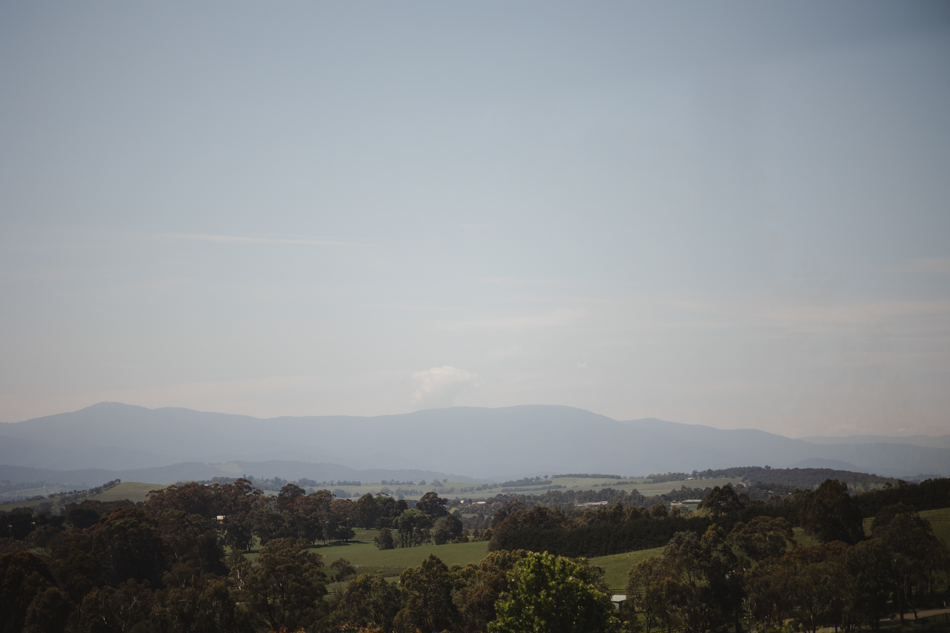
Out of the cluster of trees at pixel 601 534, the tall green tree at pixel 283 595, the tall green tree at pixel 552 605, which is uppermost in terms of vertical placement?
the tall green tree at pixel 552 605

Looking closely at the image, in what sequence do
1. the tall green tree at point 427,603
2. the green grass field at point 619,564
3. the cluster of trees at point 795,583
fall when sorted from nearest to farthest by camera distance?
the cluster of trees at point 795,583, the tall green tree at point 427,603, the green grass field at point 619,564

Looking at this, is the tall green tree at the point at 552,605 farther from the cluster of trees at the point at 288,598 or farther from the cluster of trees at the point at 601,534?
the cluster of trees at the point at 601,534

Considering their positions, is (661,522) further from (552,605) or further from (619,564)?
(552,605)

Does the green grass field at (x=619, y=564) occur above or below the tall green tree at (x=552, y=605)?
below

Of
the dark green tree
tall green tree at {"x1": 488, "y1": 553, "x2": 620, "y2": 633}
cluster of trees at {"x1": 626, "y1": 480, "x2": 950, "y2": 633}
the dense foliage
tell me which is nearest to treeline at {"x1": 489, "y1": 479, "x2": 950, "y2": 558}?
the dark green tree

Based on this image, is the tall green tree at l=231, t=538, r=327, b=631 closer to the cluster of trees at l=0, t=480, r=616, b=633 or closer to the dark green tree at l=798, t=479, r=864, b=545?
the cluster of trees at l=0, t=480, r=616, b=633

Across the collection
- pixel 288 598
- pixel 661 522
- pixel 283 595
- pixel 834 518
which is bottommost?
pixel 661 522

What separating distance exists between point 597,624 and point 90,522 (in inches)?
4165

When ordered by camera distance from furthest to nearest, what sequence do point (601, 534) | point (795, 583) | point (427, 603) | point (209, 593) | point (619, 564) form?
1. point (601, 534)
2. point (619, 564)
3. point (427, 603)
4. point (795, 583)
5. point (209, 593)

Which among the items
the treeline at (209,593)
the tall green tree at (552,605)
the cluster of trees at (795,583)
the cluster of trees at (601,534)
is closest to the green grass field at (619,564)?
the cluster of trees at (601,534)

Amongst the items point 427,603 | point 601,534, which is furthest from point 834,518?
point 427,603

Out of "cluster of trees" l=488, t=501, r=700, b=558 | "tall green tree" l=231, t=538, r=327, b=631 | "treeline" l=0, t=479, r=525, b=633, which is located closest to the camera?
"treeline" l=0, t=479, r=525, b=633

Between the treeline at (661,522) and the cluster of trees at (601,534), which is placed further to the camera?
the cluster of trees at (601,534)

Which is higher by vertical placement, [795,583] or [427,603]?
[795,583]
